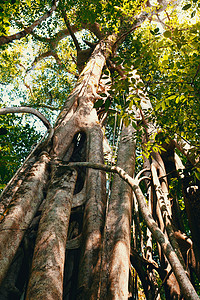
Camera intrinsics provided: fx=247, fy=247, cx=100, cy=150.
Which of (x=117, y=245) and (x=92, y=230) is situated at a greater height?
(x=92, y=230)

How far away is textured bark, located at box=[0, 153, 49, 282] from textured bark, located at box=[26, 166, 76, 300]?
160 millimetres

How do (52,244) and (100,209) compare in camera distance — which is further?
(100,209)

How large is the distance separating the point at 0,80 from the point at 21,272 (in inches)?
343

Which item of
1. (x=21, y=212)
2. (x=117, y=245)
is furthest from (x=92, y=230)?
(x=21, y=212)

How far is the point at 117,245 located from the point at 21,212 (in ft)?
2.70

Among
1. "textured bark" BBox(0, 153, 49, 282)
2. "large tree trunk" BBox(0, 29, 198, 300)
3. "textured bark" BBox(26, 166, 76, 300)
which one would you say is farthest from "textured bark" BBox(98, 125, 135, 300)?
"textured bark" BBox(0, 153, 49, 282)

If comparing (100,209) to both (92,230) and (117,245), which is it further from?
(117,245)

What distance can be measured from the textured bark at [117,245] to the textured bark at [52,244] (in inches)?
14.2

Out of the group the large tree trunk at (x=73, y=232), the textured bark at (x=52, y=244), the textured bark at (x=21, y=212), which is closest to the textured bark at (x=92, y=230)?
the large tree trunk at (x=73, y=232)

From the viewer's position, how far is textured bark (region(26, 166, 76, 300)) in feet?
4.52

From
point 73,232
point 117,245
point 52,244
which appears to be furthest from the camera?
point 73,232

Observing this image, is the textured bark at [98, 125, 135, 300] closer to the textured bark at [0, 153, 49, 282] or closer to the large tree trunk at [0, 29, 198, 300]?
the large tree trunk at [0, 29, 198, 300]

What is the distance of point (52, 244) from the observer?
65.8 inches

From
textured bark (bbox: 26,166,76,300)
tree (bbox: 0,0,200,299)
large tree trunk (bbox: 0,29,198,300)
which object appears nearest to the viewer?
textured bark (bbox: 26,166,76,300)
